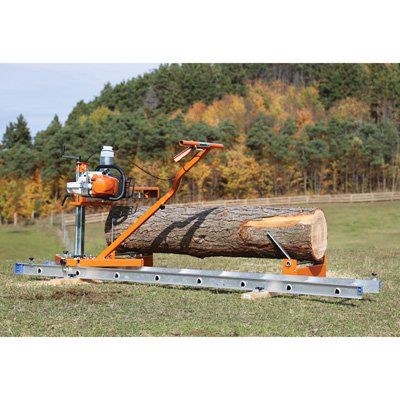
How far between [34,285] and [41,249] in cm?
724

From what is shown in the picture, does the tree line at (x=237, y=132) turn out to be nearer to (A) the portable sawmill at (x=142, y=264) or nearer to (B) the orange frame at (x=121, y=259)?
(A) the portable sawmill at (x=142, y=264)

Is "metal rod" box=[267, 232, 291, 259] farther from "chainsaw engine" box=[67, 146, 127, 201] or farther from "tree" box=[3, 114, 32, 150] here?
"tree" box=[3, 114, 32, 150]

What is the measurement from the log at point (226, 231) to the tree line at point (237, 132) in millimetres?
13048

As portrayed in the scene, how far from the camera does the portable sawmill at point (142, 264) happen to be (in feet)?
30.6

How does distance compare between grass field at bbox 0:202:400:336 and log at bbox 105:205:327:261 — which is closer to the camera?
grass field at bbox 0:202:400:336

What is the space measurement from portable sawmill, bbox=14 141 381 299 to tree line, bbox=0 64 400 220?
512 inches

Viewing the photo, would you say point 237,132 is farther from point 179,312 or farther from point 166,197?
point 179,312

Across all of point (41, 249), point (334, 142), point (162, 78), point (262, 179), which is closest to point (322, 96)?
point (334, 142)

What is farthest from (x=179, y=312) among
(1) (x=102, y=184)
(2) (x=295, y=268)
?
(1) (x=102, y=184)

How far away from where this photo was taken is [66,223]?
20859mm

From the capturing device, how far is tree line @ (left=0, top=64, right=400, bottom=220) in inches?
1003

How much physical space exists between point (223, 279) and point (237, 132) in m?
22.5

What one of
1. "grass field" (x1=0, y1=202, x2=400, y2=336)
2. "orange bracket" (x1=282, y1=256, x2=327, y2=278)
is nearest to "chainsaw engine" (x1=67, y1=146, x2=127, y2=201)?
"grass field" (x1=0, y1=202, x2=400, y2=336)

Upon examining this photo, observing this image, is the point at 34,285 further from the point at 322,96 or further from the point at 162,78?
the point at 322,96
